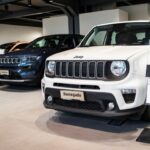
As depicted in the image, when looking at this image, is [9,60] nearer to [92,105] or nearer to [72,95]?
[72,95]

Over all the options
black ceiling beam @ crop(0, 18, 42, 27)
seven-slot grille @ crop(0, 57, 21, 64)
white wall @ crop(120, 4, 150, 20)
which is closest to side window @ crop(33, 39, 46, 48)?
seven-slot grille @ crop(0, 57, 21, 64)

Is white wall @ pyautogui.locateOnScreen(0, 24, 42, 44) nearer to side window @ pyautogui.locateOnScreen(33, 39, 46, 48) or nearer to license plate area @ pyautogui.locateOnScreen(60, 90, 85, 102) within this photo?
side window @ pyautogui.locateOnScreen(33, 39, 46, 48)

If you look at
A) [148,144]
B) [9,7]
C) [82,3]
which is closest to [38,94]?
[148,144]

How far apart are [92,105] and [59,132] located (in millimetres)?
525

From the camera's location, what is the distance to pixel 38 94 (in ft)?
17.3

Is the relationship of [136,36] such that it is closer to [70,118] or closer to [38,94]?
[70,118]

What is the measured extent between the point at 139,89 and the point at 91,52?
829mm

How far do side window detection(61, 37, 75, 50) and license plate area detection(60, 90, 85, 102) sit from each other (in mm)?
3179

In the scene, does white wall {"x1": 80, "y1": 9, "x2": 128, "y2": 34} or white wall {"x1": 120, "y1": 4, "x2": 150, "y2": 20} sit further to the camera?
white wall {"x1": 120, "y1": 4, "x2": 150, "y2": 20}

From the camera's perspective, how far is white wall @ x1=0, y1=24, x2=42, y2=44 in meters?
15.4

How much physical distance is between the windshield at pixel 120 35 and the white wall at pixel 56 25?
6266 millimetres

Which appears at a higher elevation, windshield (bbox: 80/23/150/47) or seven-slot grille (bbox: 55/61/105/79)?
windshield (bbox: 80/23/150/47)

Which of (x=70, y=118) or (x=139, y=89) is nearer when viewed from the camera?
(x=139, y=89)

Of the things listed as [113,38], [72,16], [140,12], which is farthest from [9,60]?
[140,12]
